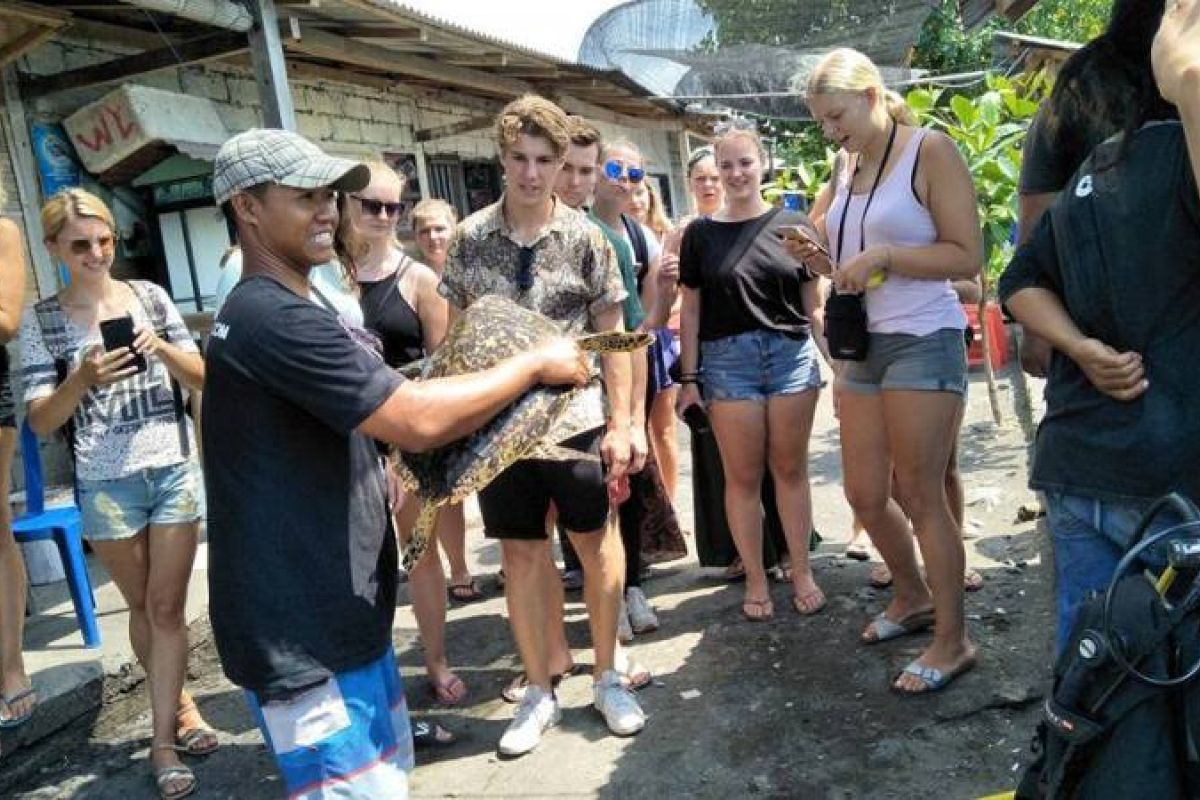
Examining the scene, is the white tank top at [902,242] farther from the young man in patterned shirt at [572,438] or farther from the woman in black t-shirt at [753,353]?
the young man in patterned shirt at [572,438]

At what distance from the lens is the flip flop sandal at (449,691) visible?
12.4 feet

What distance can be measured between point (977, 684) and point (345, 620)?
88.3 inches

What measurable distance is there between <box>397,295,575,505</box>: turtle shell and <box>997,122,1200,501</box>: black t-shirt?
41.2 inches

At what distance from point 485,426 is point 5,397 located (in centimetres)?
249

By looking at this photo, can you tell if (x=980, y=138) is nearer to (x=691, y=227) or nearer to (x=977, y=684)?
(x=691, y=227)

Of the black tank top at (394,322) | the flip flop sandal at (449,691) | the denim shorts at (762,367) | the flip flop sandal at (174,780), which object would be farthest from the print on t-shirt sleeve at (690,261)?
the flip flop sandal at (174,780)

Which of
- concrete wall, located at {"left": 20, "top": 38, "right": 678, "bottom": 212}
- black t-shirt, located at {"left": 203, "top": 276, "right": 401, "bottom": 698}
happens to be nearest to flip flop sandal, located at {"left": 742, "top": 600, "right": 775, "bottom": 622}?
black t-shirt, located at {"left": 203, "top": 276, "right": 401, "bottom": 698}

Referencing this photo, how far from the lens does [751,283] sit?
4.01 meters

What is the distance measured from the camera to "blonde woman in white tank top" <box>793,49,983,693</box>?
3.15m

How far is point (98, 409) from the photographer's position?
346 cm

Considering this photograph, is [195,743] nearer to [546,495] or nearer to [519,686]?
[519,686]

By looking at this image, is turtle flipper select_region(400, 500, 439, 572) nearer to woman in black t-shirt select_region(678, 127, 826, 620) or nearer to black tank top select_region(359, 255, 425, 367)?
black tank top select_region(359, 255, 425, 367)

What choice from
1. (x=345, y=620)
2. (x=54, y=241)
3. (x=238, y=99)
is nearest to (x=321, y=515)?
(x=345, y=620)

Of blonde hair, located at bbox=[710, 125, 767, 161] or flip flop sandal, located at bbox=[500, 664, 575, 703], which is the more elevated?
blonde hair, located at bbox=[710, 125, 767, 161]
